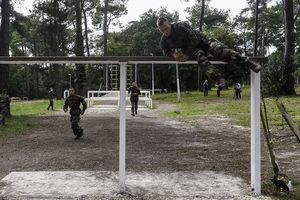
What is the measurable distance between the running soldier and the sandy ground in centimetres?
225

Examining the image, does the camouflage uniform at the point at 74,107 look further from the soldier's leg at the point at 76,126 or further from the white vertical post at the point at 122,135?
the white vertical post at the point at 122,135

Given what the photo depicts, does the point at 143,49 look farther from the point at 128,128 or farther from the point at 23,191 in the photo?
the point at 23,191

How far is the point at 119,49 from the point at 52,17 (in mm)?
17078

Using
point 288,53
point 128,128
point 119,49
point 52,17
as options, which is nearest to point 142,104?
point 288,53

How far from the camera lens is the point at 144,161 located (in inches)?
423

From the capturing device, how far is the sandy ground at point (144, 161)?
7.80 m

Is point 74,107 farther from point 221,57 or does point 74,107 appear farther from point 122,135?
point 221,57

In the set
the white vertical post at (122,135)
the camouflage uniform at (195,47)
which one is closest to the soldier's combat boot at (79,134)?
the white vertical post at (122,135)

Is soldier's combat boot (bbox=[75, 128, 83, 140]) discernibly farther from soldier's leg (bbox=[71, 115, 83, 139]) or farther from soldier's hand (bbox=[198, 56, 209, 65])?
soldier's hand (bbox=[198, 56, 209, 65])

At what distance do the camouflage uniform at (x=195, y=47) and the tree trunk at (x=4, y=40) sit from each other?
17.6m

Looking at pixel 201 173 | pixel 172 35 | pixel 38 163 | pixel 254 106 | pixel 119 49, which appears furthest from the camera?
pixel 119 49

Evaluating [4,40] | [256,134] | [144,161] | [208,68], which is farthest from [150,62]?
[4,40]

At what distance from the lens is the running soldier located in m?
6.88

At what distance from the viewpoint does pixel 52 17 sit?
50562mm
